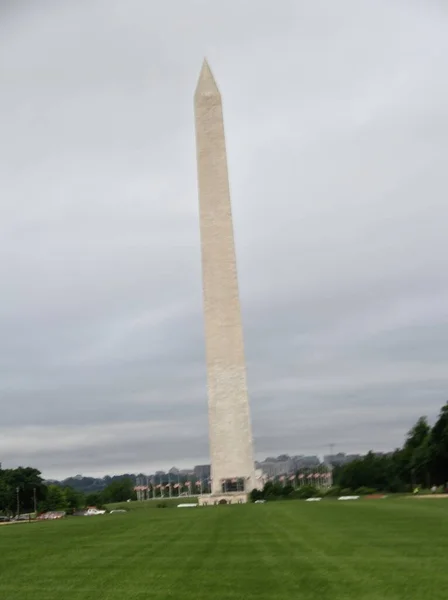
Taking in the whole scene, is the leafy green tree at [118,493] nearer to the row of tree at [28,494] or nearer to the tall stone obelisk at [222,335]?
the row of tree at [28,494]

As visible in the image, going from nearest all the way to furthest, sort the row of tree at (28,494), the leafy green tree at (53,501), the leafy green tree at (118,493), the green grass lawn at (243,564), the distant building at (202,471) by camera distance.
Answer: the green grass lawn at (243,564), the row of tree at (28,494), the leafy green tree at (53,501), the leafy green tree at (118,493), the distant building at (202,471)

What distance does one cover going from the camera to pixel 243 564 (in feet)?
38.9

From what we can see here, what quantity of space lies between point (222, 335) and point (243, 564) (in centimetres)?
3348

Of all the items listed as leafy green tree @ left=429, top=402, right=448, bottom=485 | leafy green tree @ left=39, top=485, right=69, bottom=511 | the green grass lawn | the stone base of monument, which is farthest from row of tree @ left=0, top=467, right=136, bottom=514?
the green grass lawn

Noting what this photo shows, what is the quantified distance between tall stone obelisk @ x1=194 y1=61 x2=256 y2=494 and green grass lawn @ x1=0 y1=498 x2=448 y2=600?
2545 cm

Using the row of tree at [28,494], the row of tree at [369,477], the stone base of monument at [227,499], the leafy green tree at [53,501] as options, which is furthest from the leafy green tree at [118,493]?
the stone base of monument at [227,499]

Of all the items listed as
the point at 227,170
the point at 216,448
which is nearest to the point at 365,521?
the point at 216,448

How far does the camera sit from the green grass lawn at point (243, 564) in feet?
31.0

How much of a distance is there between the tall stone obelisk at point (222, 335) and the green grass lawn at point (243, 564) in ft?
83.5

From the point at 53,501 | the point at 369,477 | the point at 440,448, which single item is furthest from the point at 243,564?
the point at 53,501

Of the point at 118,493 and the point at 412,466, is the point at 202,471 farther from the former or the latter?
the point at 412,466

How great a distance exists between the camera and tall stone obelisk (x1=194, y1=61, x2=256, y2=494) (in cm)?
4506

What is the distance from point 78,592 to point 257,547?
5079 mm

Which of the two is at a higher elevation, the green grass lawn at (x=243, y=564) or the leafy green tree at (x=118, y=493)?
the leafy green tree at (x=118, y=493)
